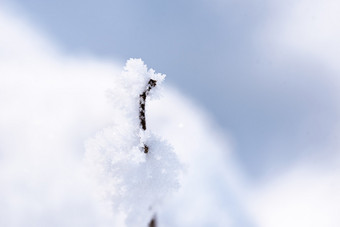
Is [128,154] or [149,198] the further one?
[149,198]

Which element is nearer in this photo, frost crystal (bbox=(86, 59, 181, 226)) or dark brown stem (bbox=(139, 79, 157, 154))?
dark brown stem (bbox=(139, 79, 157, 154))

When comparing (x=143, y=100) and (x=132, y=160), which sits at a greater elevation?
(x=143, y=100)

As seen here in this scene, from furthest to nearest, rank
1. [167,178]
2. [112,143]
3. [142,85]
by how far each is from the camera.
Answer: [167,178] < [112,143] < [142,85]

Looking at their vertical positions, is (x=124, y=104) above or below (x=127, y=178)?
above

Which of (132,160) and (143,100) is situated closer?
(143,100)

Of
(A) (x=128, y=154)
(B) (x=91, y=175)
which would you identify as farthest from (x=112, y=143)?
(B) (x=91, y=175)

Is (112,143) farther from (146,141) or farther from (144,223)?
(144,223)

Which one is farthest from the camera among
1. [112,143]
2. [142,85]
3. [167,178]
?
[167,178]

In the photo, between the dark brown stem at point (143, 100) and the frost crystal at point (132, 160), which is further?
the frost crystal at point (132, 160)
